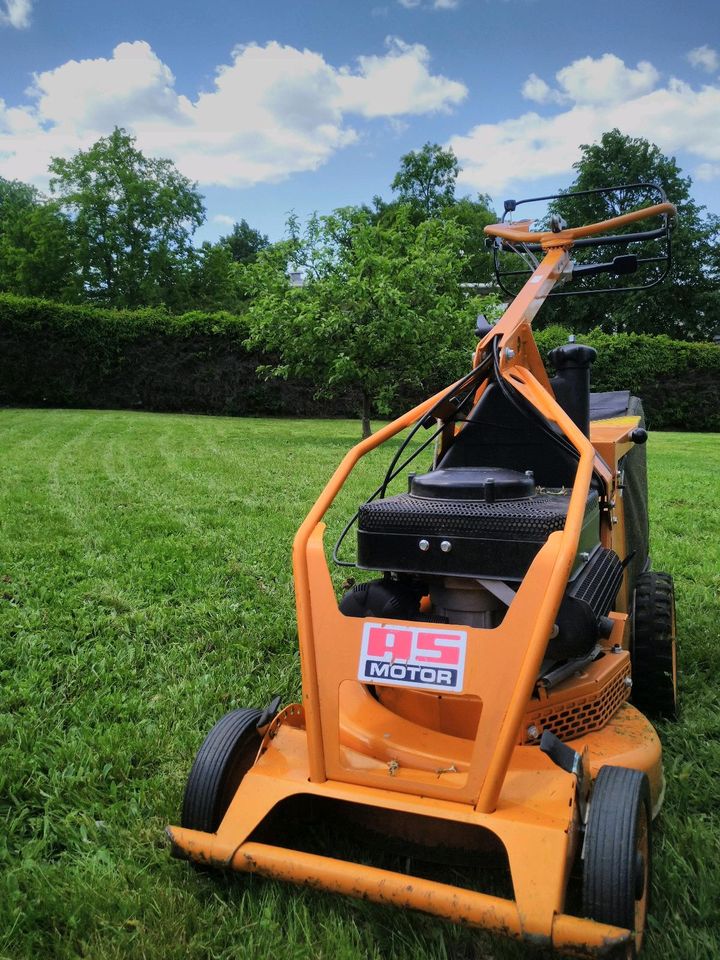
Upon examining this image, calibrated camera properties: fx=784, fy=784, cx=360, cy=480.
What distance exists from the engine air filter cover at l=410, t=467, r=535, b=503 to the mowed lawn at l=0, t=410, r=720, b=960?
107 cm

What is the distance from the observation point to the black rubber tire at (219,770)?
2.01 meters

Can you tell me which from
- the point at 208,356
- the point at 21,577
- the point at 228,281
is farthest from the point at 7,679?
the point at 228,281

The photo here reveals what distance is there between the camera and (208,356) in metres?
20.9

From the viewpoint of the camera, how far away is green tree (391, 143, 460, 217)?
39.9 metres

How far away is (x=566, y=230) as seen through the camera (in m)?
3.50

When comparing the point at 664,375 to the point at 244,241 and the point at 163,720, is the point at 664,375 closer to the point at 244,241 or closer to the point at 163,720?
the point at 163,720

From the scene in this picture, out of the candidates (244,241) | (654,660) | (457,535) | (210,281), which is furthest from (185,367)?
(244,241)

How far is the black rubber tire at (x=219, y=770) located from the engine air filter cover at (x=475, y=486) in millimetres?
851

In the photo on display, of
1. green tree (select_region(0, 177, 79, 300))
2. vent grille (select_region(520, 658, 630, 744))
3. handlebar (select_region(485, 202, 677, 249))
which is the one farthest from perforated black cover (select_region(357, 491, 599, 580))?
green tree (select_region(0, 177, 79, 300))

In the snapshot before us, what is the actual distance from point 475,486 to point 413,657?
0.58m

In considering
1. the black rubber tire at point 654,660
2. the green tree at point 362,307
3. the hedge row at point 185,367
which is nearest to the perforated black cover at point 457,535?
the black rubber tire at point 654,660

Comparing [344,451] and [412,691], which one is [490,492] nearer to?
[412,691]

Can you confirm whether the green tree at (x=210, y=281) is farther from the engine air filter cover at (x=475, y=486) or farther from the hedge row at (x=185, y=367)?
the engine air filter cover at (x=475, y=486)

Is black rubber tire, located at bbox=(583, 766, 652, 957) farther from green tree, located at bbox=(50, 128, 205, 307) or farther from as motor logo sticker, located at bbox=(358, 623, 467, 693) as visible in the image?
green tree, located at bbox=(50, 128, 205, 307)
